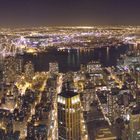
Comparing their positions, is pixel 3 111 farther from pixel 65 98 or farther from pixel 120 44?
pixel 120 44

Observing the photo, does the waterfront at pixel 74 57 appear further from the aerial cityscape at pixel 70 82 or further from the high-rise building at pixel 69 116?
the high-rise building at pixel 69 116

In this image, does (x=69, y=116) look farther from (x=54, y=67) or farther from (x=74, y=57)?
(x=74, y=57)

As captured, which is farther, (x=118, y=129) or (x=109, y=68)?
(x=109, y=68)

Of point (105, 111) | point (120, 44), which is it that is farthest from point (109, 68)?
point (105, 111)

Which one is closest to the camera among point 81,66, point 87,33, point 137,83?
point 137,83

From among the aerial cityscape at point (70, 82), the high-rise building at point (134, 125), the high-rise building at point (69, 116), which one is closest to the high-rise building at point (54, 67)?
the aerial cityscape at point (70, 82)

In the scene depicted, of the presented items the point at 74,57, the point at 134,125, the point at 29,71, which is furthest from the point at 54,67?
the point at 134,125
